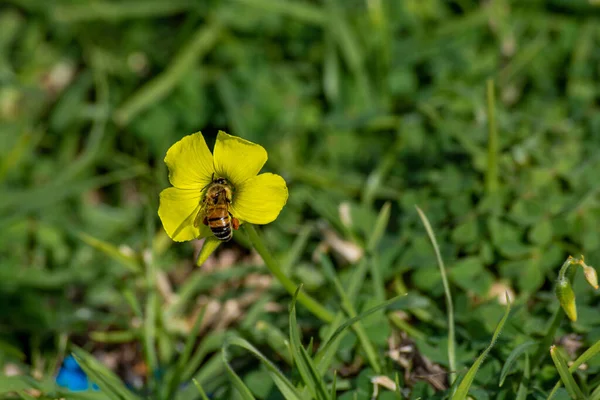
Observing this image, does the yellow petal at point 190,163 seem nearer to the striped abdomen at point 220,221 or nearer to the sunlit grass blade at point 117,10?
the striped abdomen at point 220,221

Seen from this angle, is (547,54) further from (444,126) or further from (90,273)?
(90,273)

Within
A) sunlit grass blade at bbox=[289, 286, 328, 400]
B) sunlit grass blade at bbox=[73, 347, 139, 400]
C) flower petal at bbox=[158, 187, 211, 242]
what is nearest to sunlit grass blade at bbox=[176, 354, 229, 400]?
sunlit grass blade at bbox=[73, 347, 139, 400]

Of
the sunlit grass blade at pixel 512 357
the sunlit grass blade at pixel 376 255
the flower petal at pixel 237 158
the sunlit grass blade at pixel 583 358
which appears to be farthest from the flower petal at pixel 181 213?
the sunlit grass blade at pixel 583 358

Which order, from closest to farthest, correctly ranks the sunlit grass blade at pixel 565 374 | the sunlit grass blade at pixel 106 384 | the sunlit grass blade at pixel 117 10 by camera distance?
1. the sunlit grass blade at pixel 565 374
2. the sunlit grass blade at pixel 106 384
3. the sunlit grass blade at pixel 117 10

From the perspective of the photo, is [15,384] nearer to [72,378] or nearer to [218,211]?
[72,378]

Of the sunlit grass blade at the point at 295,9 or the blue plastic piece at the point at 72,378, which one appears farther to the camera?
the sunlit grass blade at the point at 295,9

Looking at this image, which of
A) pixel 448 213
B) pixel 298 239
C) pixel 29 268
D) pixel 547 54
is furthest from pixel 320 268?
pixel 547 54

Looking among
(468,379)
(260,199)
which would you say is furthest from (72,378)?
(468,379)

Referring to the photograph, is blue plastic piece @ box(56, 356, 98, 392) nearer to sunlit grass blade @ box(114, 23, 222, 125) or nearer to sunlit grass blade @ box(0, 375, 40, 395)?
sunlit grass blade @ box(0, 375, 40, 395)
